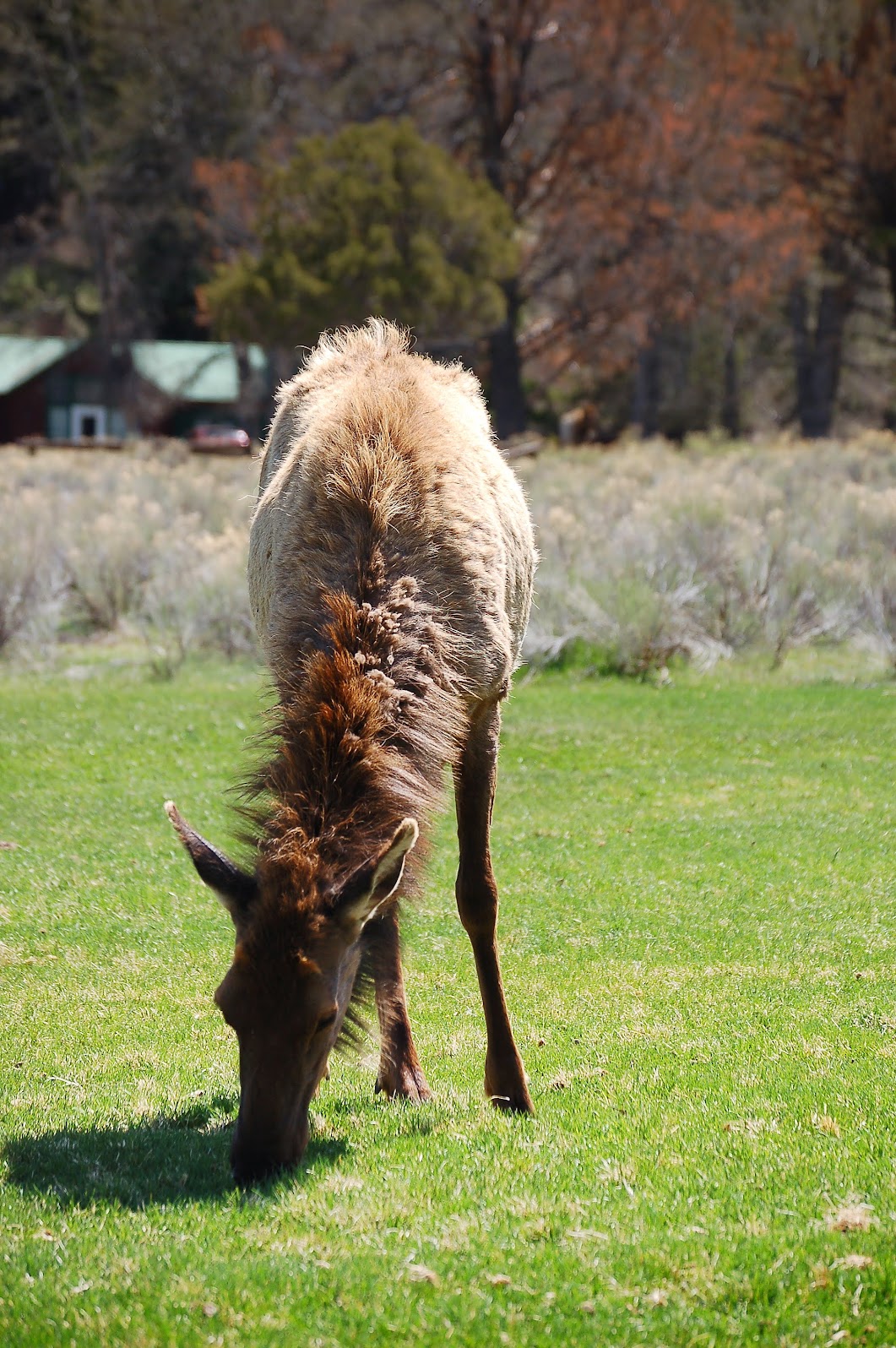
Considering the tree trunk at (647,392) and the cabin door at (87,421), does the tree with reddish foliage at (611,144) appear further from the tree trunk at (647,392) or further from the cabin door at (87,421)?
the cabin door at (87,421)

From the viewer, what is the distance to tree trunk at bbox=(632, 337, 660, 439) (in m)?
40.5

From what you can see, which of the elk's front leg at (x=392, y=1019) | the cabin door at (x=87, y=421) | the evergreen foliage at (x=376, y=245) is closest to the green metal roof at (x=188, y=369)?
the cabin door at (x=87, y=421)

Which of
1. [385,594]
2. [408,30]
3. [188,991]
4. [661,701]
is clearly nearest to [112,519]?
[661,701]

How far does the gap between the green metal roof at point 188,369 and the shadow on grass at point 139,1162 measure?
45.6 meters

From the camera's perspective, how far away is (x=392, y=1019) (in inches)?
166

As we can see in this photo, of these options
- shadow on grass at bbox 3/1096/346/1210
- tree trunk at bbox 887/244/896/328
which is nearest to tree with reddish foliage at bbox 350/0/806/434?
tree trunk at bbox 887/244/896/328

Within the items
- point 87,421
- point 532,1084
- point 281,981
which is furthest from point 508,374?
point 281,981

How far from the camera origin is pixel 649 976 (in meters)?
6.18

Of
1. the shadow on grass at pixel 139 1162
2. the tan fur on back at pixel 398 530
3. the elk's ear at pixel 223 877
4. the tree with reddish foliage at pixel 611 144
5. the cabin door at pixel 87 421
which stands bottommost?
the shadow on grass at pixel 139 1162

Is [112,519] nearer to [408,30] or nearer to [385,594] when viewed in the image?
[385,594]

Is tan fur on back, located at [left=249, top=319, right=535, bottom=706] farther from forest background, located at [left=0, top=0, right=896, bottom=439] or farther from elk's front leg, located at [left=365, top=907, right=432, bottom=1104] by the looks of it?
forest background, located at [left=0, top=0, right=896, bottom=439]

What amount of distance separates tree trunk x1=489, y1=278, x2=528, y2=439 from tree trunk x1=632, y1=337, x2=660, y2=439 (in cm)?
589

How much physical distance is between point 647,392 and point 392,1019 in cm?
3882

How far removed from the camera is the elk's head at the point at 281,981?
3.58m
